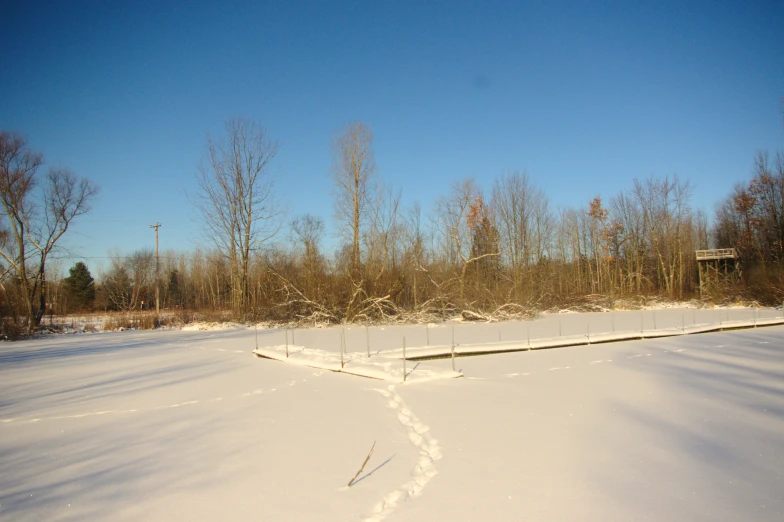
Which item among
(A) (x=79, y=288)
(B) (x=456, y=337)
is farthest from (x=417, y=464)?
(A) (x=79, y=288)

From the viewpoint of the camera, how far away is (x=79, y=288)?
151ft

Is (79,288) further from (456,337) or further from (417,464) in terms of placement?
(417,464)

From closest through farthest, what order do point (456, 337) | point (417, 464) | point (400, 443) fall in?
point (417, 464) → point (400, 443) → point (456, 337)

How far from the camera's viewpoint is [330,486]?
4523mm

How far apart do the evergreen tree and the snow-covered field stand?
4191cm

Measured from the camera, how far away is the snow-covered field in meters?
4.12

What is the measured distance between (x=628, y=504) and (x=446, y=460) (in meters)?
1.90

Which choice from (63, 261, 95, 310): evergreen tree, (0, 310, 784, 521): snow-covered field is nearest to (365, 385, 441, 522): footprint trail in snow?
(0, 310, 784, 521): snow-covered field

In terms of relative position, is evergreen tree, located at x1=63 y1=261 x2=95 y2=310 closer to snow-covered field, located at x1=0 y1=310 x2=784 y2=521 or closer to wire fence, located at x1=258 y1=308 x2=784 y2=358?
wire fence, located at x1=258 y1=308 x2=784 y2=358

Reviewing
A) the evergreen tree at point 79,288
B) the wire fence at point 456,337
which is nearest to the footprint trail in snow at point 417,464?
the wire fence at point 456,337

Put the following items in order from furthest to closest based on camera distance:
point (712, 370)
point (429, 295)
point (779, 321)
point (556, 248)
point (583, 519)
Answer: point (556, 248), point (429, 295), point (779, 321), point (712, 370), point (583, 519)

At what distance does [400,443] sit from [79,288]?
5187 cm

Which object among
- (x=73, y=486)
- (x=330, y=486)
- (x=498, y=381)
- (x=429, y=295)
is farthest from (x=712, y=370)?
(x=429, y=295)

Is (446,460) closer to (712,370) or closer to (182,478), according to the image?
(182,478)
